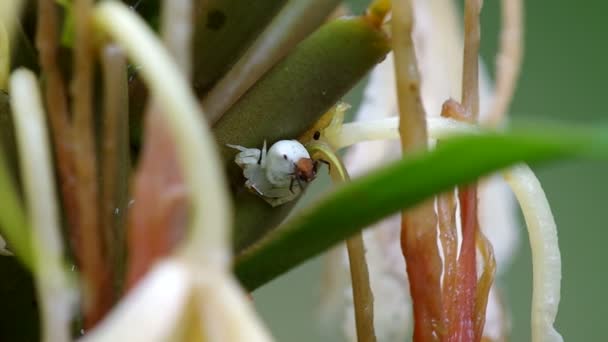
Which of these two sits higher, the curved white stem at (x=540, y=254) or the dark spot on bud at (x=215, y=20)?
the dark spot on bud at (x=215, y=20)

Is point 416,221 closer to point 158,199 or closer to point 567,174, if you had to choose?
point 158,199

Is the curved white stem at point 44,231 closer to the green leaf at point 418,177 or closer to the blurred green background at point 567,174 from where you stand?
the green leaf at point 418,177

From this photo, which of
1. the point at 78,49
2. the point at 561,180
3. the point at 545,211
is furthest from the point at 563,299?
the point at 78,49

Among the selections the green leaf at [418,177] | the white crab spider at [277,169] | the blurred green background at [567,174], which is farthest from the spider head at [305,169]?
the blurred green background at [567,174]

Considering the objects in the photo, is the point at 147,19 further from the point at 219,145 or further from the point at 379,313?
the point at 379,313

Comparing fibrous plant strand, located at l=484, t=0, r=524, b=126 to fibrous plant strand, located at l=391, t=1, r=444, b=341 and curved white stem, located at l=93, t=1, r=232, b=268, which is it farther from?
curved white stem, located at l=93, t=1, r=232, b=268

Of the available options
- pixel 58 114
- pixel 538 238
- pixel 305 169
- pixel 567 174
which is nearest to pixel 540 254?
pixel 538 238

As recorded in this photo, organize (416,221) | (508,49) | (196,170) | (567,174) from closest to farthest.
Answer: (196,170), (416,221), (508,49), (567,174)
